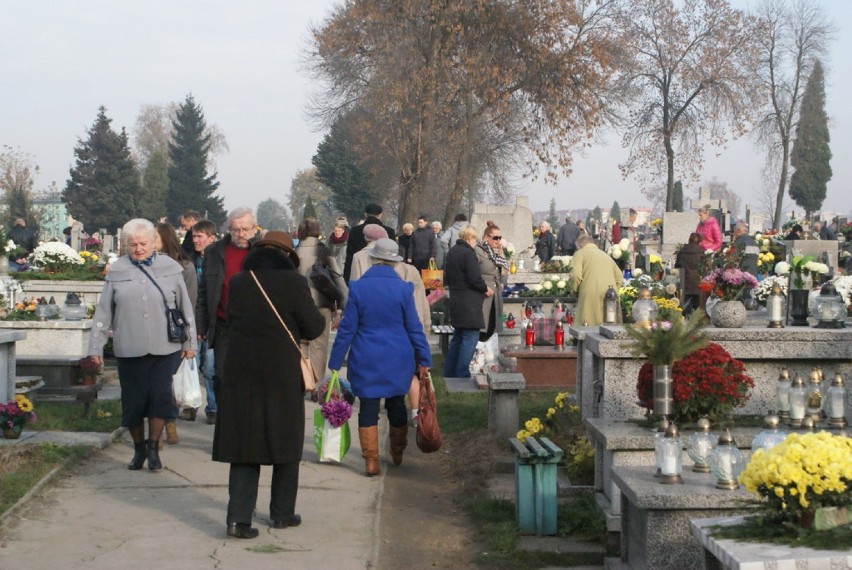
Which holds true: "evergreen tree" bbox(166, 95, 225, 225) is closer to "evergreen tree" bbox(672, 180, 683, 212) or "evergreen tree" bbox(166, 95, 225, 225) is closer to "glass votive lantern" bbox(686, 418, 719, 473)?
"evergreen tree" bbox(672, 180, 683, 212)

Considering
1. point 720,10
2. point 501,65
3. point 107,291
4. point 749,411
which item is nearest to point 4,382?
point 107,291

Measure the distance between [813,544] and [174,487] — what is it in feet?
17.1

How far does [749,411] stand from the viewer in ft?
28.2

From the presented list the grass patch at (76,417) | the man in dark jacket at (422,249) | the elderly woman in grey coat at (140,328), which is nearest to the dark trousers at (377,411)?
the elderly woman in grey coat at (140,328)

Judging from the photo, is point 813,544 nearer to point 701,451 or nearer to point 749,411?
point 701,451

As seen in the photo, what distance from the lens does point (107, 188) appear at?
8275 cm

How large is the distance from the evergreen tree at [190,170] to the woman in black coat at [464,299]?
80051mm

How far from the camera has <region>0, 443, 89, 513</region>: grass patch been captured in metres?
8.34

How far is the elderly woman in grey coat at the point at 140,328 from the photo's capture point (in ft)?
29.5

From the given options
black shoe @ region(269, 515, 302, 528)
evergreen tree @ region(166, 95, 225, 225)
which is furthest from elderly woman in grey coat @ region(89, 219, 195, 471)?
evergreen tree @ region(166, 95, 225, 225)

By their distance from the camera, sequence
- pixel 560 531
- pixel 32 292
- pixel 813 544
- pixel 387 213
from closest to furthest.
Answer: pixel 813 544 < pixel 560 531 < pixel 32 292 < pixel 387 213

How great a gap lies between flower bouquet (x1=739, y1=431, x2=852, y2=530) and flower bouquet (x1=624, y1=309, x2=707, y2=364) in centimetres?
267

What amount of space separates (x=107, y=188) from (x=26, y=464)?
249 ft

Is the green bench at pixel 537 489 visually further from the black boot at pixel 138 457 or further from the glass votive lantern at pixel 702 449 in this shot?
the black boot at pixel 138 457
